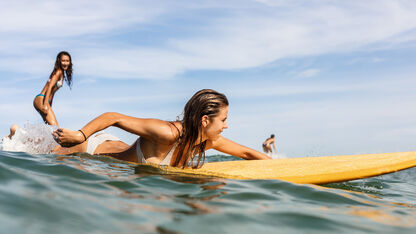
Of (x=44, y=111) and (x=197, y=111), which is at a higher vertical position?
(x=44, y=111)

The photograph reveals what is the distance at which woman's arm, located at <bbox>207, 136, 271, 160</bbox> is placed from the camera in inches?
197

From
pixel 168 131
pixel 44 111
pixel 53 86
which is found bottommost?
pixel 168 131

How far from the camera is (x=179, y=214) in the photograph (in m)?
2.16

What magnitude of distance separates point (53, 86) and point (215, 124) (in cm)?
481

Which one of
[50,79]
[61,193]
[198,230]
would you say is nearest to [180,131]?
→ [61,193]

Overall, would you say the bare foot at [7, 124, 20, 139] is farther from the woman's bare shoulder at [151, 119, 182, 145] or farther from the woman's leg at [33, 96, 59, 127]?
the woman's bare shoulder at [151, 119, 182, 145]

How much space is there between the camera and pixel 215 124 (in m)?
4.07

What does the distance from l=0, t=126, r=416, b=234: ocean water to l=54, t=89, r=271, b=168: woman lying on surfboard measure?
1.34 ft

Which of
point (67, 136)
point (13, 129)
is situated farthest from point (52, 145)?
point (67, 136)

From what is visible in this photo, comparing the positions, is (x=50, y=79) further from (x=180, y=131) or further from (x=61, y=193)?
(x=61, y=193)

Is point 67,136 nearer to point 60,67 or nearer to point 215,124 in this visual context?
point 215,124

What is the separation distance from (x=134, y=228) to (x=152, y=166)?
226 centimetres

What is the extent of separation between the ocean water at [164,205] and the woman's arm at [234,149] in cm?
141

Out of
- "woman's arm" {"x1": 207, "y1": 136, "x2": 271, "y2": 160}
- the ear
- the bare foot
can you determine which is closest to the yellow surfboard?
"woman's arm" {"x1": 207, "y1": 136, "x2": 271, "y2": 160}
